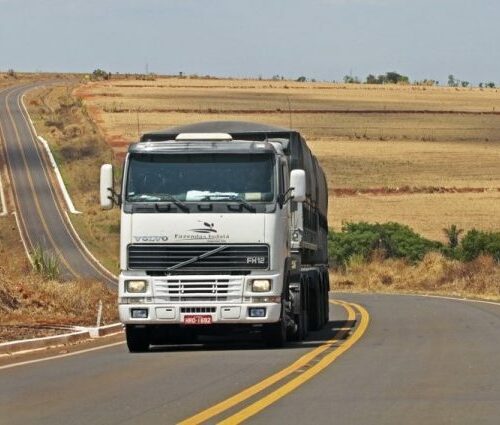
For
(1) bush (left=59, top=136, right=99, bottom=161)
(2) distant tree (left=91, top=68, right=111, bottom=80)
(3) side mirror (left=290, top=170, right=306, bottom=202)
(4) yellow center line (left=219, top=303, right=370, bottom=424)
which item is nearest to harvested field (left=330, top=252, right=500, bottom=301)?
(4) yellow center line (left=219, top=303, right=370, bottom=424)

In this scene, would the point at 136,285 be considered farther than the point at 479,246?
No

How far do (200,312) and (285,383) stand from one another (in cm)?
548

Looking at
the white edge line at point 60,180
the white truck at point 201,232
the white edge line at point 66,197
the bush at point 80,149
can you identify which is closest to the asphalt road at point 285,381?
the white truck at point 201,232

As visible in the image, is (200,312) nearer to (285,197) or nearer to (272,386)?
(285,197)

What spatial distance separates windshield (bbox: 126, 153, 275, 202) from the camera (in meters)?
21.8

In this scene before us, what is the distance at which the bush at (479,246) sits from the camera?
61.2m

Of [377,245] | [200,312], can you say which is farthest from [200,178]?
[377,245]

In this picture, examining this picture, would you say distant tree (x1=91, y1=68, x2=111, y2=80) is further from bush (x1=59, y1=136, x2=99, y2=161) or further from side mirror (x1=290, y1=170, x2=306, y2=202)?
side mirror (x1=290, y1=170, x2=306, y2=202)

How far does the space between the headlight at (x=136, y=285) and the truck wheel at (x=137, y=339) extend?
2.89ft

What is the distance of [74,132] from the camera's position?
11356 cm

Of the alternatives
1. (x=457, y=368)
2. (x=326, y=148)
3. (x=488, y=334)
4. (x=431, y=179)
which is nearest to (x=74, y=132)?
(x=326, y=148)

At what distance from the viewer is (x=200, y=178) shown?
21.9m

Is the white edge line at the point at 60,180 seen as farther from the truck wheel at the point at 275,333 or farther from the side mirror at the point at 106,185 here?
the side mirror at the point at 106,185

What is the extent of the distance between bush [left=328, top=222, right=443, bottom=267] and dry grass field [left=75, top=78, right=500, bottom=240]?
3439mm
